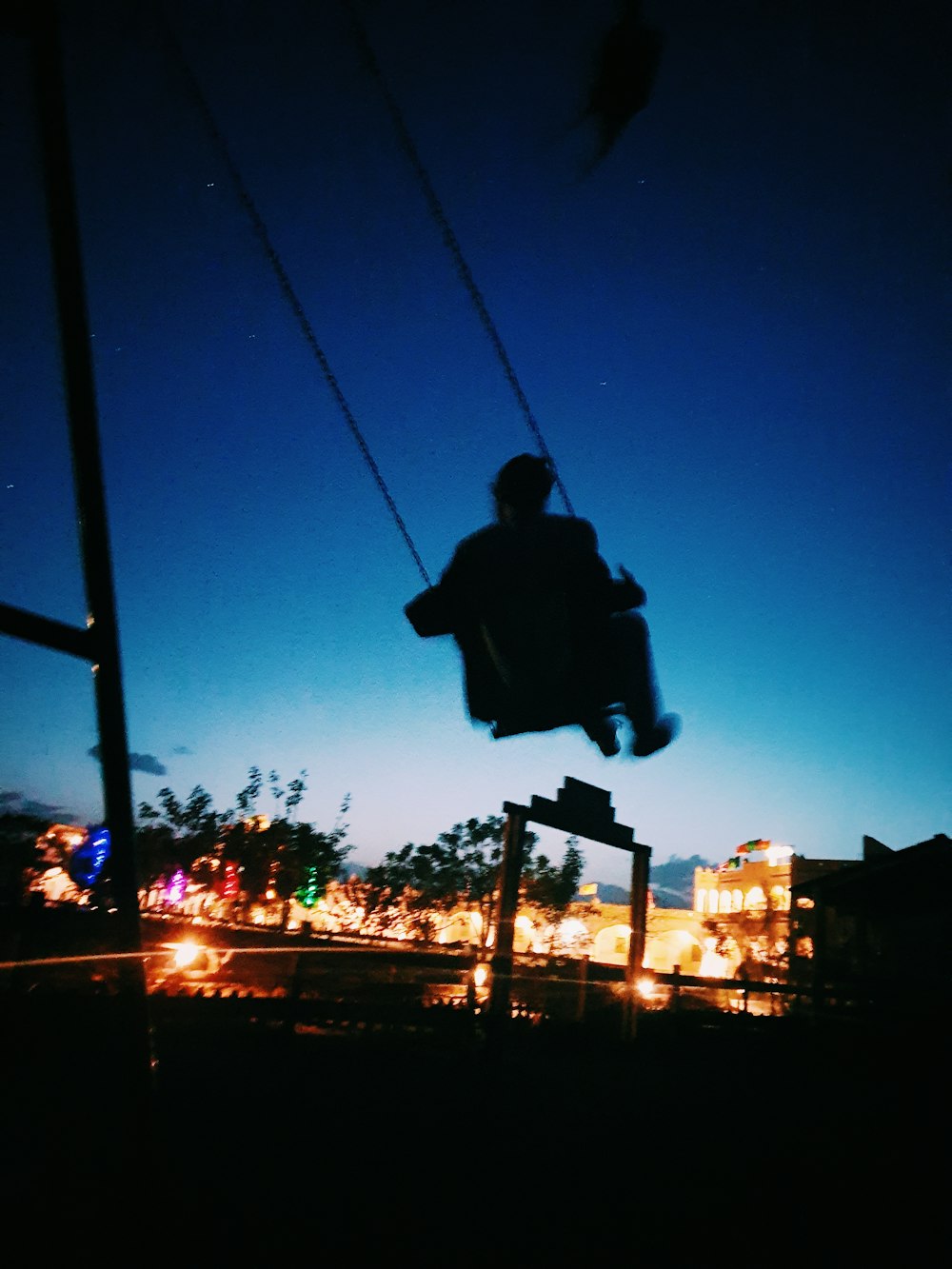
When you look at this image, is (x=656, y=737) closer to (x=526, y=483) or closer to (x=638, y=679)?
(x=638, y=679)

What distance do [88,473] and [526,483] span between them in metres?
1.75

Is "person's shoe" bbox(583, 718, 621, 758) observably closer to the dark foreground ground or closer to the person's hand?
the person's hand

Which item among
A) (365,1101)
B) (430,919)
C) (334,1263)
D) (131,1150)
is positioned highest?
(131,1150)

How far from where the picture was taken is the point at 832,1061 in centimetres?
809

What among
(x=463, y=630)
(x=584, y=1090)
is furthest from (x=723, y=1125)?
(x=463, y=630)

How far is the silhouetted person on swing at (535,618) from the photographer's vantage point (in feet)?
8.91

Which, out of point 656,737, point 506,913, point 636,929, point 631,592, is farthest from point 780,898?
point 631,592

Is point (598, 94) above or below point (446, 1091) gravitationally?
above

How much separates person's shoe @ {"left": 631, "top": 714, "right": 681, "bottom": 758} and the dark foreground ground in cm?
206

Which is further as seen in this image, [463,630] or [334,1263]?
[463,630]

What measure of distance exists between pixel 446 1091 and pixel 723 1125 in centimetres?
195

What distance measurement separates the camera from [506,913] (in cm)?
575

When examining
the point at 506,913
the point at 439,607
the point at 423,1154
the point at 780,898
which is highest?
the point at 439,607

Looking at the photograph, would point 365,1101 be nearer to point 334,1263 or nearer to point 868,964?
point 334,1263
